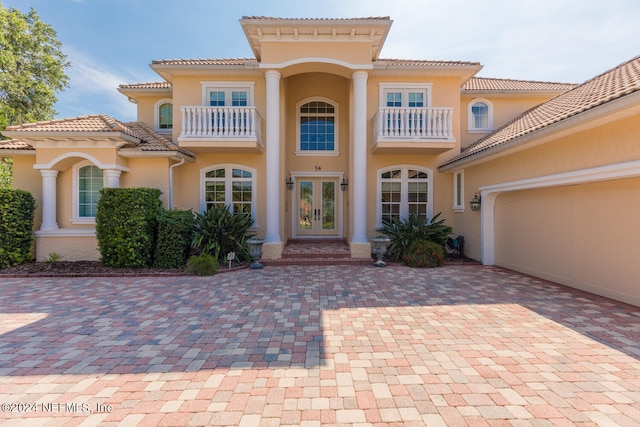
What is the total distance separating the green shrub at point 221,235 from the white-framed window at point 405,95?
7.17 meters

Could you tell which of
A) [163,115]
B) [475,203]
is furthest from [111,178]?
[475,203]

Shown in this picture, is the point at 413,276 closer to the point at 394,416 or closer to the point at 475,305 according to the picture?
the point at 475,305

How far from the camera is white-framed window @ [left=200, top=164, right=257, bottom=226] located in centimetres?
1078

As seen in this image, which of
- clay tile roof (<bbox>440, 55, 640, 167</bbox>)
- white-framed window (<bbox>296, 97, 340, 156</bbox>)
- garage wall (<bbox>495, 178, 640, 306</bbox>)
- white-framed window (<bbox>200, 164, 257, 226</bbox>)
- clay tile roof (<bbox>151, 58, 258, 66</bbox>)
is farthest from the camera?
white-framed window (<bbox>296, 97, 340, 156</bbox>)

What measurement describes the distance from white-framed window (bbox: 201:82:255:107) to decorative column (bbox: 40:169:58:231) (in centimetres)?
556

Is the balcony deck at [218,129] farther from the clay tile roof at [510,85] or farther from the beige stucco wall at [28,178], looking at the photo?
the clay tile roof at [510,85]

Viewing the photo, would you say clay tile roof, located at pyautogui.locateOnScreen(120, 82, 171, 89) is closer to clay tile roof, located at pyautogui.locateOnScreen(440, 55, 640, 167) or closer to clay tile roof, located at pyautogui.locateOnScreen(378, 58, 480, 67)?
clay tile roof, located at pyautogui.locateOnScreen(378, 58, 480, 67)

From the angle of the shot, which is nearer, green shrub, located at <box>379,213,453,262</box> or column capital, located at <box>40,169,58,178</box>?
column capital, located at <box>40,169,58,178</box>

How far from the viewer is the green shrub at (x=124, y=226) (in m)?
7.86

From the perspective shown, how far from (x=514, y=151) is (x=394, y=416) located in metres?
7.46

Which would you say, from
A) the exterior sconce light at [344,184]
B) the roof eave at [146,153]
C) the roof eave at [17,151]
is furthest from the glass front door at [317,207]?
the roof eave at [17,151]

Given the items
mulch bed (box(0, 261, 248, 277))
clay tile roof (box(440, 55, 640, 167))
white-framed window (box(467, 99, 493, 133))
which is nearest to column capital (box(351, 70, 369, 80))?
clay tile roof (box(440, 55, 640, 167))

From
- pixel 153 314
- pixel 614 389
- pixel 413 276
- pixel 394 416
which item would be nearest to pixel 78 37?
pixel 153 314

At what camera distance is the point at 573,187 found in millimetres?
6547
